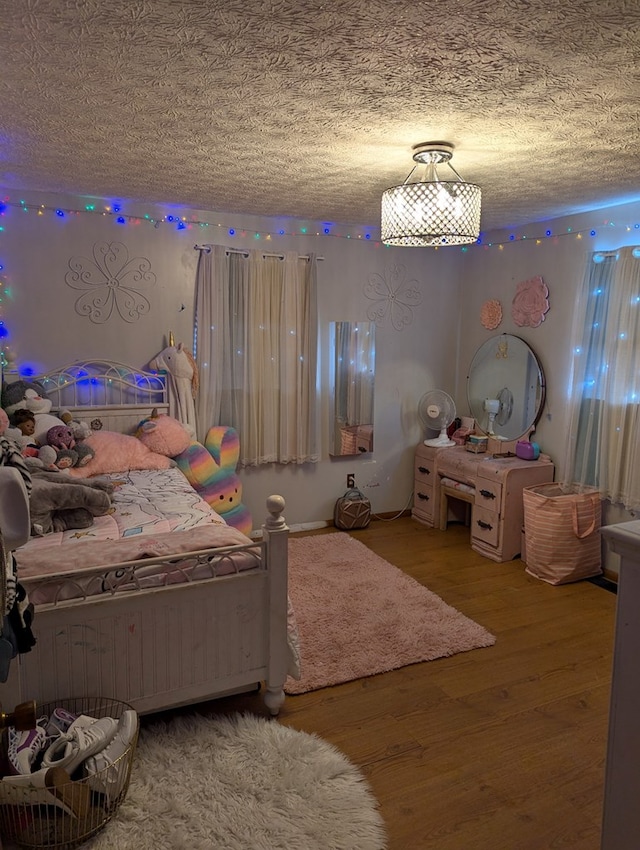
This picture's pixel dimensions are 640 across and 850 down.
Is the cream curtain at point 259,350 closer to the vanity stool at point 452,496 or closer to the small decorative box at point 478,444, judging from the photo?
the vanity stool at point 452,496

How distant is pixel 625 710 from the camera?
1176mm

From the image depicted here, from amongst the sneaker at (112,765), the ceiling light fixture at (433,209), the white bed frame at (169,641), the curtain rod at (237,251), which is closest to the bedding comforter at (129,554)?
the white bed frame at (169,641)

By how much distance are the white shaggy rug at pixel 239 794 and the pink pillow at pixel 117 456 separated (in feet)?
Result: 5.46

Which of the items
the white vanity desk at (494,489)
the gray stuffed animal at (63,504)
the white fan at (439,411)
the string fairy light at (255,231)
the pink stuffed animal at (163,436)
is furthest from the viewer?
the white fan at (439,411)

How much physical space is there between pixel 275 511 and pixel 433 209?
1.37 meters

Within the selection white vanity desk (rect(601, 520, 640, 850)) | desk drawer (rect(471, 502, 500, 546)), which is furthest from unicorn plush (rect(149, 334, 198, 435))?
white vanity desk (rect(601, 520, 640, 850))

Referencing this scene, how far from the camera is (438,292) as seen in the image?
5180mm

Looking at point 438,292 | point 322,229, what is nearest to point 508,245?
point 438,292

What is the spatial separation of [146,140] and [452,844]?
2882 millimetres

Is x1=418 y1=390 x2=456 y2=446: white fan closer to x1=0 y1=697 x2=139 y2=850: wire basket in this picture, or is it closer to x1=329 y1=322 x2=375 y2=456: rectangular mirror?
x1=329 y1=322 x2=375 y2=456: rectangular mirror

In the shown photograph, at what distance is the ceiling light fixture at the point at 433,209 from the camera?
2.47m

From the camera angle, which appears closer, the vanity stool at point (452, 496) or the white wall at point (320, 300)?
the white wall at point (320, 300)

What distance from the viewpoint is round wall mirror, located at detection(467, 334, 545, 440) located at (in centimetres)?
455

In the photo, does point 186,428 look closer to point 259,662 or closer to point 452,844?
point 259,662
